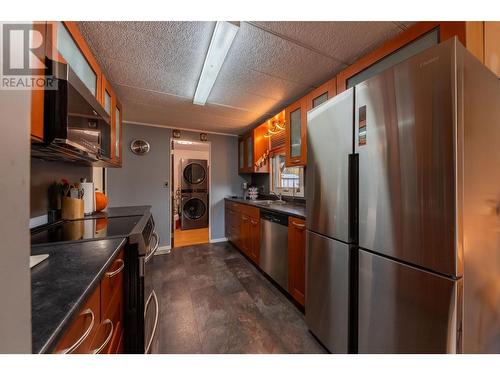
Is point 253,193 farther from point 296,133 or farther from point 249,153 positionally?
point 296,133

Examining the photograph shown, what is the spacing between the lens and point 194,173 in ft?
16.0

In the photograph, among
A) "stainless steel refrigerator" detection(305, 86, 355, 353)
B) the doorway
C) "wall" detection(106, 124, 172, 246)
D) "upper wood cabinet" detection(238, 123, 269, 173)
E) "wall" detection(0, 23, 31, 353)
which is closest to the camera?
"wall" detection(0, 23, 31, 353)

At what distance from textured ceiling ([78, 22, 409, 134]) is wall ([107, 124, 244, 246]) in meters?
0.86

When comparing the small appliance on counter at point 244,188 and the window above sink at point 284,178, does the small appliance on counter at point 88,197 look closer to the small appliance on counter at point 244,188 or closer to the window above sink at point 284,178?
the window above sink at point 284,178

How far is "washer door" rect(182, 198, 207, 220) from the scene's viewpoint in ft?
15.6

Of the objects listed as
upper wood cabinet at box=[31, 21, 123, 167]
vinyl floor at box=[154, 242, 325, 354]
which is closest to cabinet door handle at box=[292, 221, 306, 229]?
vinyl floor at box=[154, 242, 325, 354]

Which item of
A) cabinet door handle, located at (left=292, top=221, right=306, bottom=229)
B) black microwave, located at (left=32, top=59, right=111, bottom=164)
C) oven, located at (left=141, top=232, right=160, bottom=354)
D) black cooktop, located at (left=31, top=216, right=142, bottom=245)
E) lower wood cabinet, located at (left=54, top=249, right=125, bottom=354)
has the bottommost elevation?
oven, located at (left=141, top=232, right=160, bottom=354)

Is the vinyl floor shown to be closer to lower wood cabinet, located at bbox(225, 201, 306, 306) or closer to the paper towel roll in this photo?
lower wood cabinet, located at bbox(225, 201, 306, 306)

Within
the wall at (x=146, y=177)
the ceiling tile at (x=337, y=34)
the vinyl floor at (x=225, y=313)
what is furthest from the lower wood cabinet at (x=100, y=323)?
the wall at (x=146, y=177)

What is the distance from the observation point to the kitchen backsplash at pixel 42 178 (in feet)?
4.02

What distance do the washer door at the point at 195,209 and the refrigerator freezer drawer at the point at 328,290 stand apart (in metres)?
3.85

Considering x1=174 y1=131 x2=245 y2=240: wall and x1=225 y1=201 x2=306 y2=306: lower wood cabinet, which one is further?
x1=174 y1=131 x2=245 y2=240: wall

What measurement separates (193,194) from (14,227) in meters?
4.62
